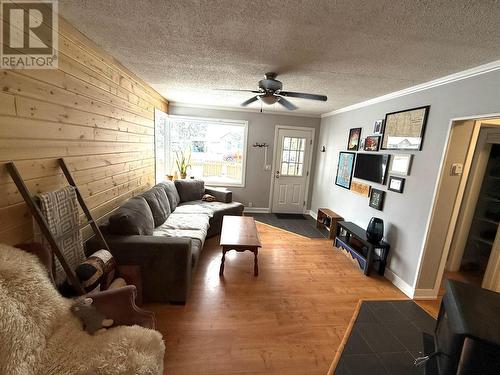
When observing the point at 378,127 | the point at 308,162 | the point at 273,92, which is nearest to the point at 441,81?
the point at 378,127

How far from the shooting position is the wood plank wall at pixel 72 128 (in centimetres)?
133

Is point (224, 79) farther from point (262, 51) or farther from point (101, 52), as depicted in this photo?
point (101, 52)

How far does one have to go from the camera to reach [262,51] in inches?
74.9

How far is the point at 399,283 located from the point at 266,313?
1.74 metres

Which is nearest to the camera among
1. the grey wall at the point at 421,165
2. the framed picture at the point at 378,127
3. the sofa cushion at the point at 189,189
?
the grey wall at the point at 421,165

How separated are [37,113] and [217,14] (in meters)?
1.31

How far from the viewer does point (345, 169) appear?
4070 mm

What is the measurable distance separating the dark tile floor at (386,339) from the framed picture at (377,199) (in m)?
1.19

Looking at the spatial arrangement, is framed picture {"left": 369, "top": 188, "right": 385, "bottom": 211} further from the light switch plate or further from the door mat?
the door mat

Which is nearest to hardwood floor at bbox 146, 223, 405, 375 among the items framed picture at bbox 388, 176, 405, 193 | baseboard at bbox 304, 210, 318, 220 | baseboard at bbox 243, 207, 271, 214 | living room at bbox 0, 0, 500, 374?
living room at bbox 0, 0, 500, 374

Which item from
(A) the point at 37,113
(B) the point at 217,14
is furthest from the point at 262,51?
(A) the point at 37,113

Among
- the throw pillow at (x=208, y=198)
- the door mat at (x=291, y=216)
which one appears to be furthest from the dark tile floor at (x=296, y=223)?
the throw pillow at (x=208, y=198)

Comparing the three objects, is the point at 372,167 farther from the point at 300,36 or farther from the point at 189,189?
the point at 189,189

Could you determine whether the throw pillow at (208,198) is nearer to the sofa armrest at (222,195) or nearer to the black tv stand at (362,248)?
the sofa armrest at (222,195)
